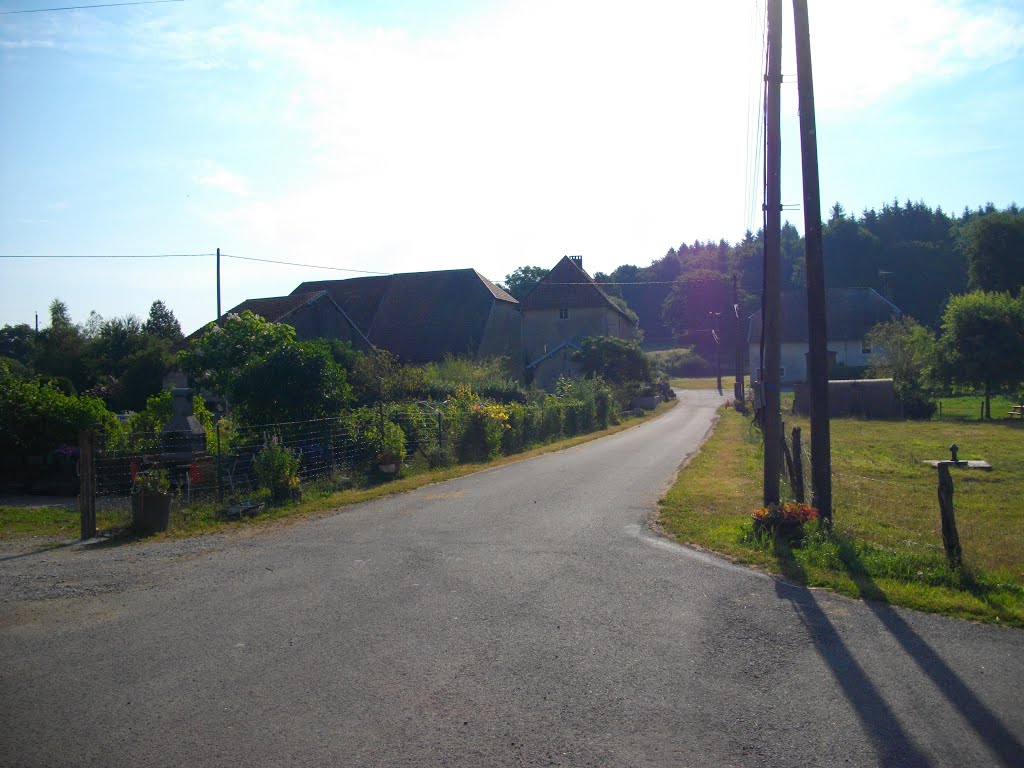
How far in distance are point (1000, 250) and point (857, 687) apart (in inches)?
3031

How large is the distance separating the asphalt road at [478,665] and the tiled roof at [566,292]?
54.5m

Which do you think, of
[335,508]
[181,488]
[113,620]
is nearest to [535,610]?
[113,620]

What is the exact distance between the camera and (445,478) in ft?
58.4

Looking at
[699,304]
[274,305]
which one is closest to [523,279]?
[699,304]

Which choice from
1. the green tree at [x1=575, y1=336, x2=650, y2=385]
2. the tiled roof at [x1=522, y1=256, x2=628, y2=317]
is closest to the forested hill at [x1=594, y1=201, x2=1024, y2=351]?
the tiled roof at [x1=522, y1=256, x2=628, y2=317]

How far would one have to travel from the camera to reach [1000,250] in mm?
70375

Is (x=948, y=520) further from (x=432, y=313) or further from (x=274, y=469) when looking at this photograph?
(x=432, y=313)

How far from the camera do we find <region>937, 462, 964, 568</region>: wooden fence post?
837cm

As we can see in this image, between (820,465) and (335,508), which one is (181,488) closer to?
(335,508)

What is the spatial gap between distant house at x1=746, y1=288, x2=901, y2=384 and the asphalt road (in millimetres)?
61582

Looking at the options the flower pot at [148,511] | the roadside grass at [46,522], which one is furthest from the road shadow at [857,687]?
the roadside grass at [46,522]

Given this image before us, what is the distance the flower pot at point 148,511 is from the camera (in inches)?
453

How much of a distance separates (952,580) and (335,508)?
9.22 m

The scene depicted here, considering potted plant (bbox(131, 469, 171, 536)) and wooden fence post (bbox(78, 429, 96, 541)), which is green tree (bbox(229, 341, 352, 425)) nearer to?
potted plant (bbox(131, 469, 171, 536))
